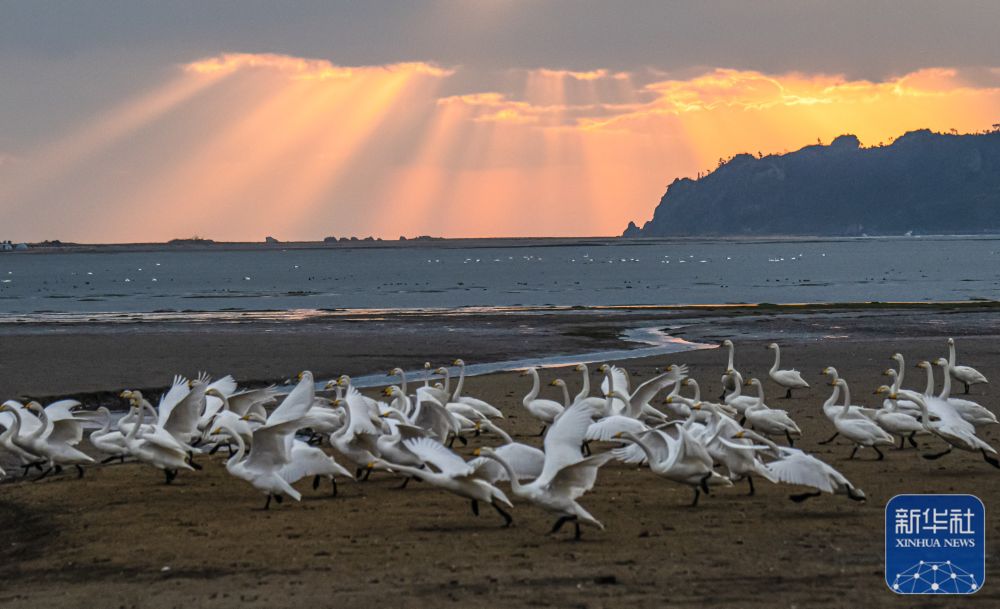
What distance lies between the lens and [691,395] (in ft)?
75.9

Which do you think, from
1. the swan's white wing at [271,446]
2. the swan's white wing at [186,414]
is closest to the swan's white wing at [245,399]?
the swan's white wing at [186,414]

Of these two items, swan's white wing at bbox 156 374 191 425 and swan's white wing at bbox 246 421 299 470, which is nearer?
swan's white wing at bbox 246 421 299 470

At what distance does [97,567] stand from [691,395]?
13.8m

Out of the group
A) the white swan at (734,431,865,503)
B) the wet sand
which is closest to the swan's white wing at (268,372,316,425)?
the wet sand

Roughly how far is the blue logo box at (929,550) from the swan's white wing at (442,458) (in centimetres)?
364

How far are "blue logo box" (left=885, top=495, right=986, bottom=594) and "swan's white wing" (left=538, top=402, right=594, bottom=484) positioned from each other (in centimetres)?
289

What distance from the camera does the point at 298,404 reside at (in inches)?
572

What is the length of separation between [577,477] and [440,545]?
1284 mm

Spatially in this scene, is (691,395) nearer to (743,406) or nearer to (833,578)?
(743,406)

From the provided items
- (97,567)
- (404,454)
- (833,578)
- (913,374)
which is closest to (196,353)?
(913,374)

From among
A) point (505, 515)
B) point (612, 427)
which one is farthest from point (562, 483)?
point (612, 427)

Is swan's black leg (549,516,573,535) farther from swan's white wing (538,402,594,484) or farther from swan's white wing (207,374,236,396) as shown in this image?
swan's white wing (207,374,236,396)

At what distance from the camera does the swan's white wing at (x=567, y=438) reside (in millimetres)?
11531

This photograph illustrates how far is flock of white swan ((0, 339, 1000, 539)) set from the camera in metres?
11.8
